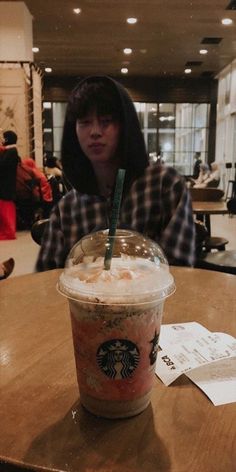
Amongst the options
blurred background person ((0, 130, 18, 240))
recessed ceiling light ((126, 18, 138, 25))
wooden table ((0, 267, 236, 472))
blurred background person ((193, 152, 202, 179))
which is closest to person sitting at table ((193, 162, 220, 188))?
blurred background person ((193, 152, 202, 179))

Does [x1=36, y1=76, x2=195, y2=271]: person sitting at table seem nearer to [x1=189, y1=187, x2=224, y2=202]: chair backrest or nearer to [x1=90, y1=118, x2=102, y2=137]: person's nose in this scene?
[x1=90, y1=118, x2=102, y2=137]: person's nose

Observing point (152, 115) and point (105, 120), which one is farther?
point (152, 115)

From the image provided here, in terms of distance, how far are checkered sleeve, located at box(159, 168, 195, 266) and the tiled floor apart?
2.51 m

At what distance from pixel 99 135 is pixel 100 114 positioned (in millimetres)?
79

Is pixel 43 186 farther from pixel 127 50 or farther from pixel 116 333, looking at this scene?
pixel 116 333

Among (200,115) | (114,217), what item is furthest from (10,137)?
(200,115)

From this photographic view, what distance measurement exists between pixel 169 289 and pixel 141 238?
13 cm

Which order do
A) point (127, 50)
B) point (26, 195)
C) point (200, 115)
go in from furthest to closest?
point (200, 115) → point (127, 50) → point (26, 195)

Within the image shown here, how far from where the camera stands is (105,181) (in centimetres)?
156

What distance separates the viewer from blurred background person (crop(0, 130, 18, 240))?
18.3 ft

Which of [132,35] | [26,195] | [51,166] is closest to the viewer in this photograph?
[26,195]

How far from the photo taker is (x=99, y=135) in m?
1.42

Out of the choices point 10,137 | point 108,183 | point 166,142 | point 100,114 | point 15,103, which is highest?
point 15,103

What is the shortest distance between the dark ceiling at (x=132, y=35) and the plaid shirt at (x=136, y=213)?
5.89 metres
